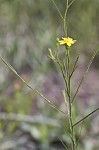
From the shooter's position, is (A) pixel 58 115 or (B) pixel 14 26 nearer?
(A) pixel 58 115

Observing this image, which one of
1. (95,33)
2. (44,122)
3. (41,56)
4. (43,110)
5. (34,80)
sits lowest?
(44,122)

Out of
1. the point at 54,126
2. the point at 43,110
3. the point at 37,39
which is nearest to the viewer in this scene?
the point at 54,126

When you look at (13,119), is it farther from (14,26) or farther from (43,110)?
(14,26)

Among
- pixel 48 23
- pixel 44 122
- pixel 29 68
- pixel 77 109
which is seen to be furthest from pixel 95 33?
pixel 44 122

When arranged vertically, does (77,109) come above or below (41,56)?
below

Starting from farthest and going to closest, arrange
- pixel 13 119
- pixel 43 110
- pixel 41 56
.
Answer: pixel 41 56
pixel 43 110
pixel 13 119

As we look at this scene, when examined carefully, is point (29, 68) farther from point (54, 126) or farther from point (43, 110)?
point (54, 126)

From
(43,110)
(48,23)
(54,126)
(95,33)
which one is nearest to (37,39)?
(48,23)
